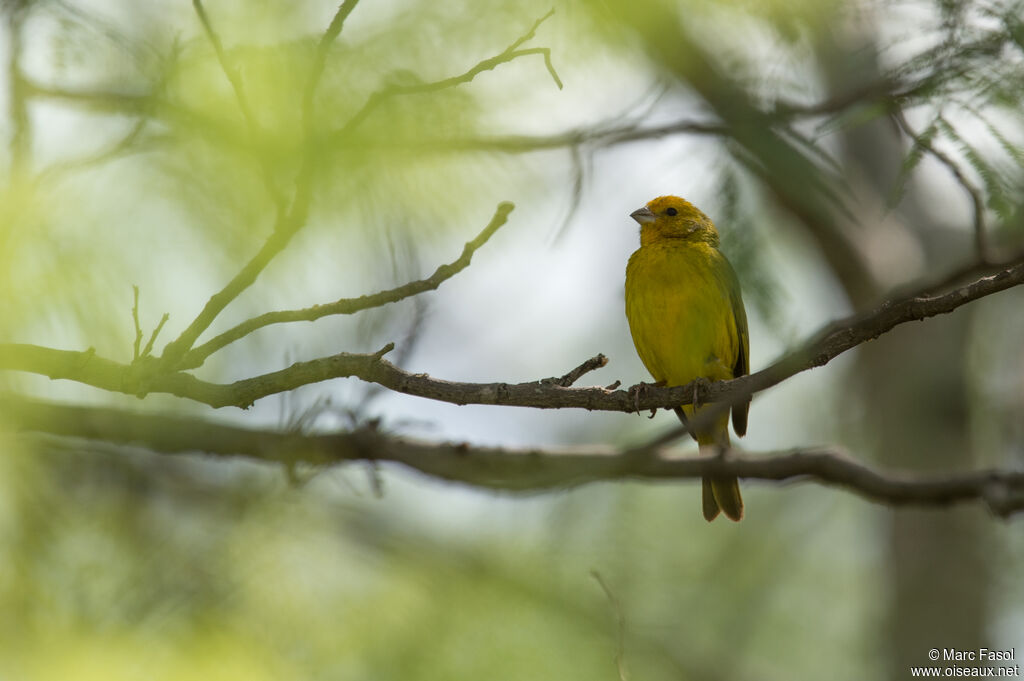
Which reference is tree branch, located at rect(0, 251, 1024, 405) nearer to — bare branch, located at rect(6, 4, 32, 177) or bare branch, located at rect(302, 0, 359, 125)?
bare branch, located at rect(6, 4, 32, 177)

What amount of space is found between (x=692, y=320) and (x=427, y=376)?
2563 millimetres

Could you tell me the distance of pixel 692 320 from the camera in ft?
16.4

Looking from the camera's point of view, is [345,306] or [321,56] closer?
[321,56]

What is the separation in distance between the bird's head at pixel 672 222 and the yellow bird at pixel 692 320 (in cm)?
3

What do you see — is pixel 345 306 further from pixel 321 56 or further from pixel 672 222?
pixel 672 222

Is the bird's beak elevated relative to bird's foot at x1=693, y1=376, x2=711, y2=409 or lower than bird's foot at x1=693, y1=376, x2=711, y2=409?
elevated

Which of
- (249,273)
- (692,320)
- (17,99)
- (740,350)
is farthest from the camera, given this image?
(740,350)

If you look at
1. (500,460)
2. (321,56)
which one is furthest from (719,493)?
(321,56)

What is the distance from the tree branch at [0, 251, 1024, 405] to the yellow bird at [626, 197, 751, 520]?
2.06m

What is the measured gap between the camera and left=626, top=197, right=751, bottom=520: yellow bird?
5.03 metres

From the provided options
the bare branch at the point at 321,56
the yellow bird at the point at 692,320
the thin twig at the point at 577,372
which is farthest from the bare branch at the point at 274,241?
the yellow bird at the point at 692,320

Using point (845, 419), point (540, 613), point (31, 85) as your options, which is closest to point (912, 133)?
point (31, 85)

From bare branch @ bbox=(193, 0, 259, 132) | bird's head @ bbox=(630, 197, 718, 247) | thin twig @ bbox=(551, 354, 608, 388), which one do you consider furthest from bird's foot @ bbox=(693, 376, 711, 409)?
bird's head @ bbox=(630, 197, 718, 247)

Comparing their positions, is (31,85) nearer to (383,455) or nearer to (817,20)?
(817,20)
